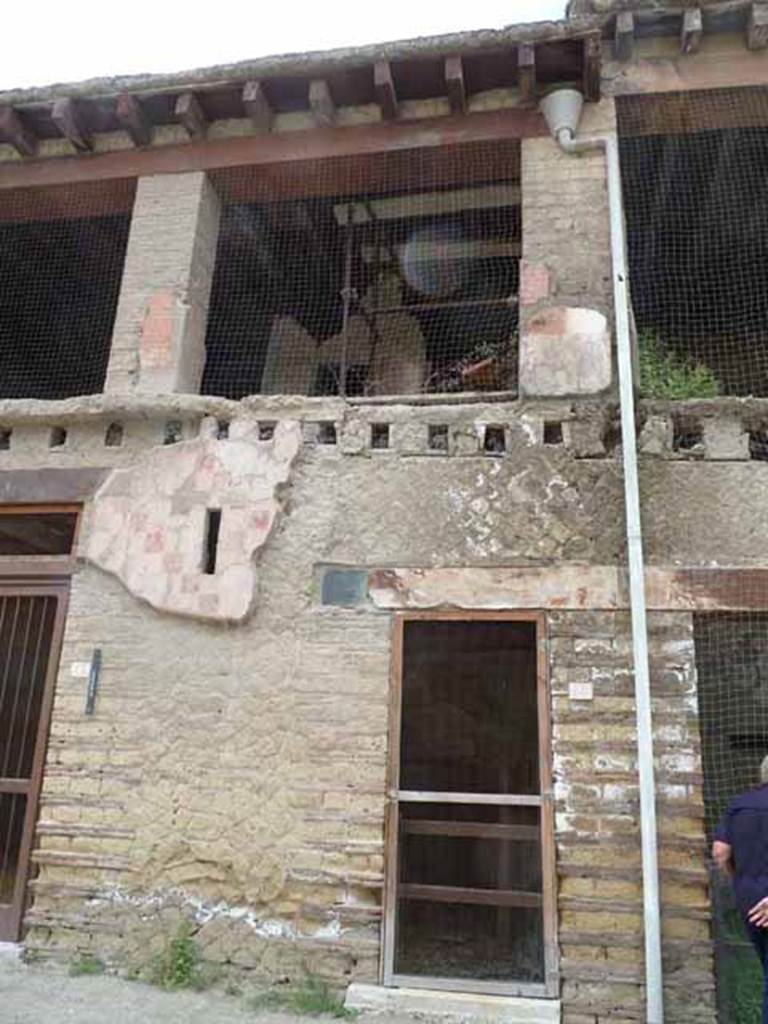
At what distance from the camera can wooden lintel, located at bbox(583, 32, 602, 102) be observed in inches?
240

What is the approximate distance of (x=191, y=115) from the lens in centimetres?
678

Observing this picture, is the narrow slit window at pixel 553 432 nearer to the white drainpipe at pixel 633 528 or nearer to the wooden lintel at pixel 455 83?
the white drainpipe at pixel 633 528

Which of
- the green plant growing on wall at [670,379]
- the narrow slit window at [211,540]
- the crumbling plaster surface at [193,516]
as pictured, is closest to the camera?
the crumbling plaster surface at [193,516]

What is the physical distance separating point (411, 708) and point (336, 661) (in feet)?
6.55

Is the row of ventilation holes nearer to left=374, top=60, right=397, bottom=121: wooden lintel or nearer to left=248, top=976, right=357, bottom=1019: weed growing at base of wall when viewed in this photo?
left=374, top=60, right=397, bottom=121: wooden lintel

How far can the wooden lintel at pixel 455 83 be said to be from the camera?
20.7 ft

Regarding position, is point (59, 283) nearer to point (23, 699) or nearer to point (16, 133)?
point (16, 133)

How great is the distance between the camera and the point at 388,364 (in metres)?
8.88

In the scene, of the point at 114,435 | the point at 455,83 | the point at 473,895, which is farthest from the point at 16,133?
the point at 473,895

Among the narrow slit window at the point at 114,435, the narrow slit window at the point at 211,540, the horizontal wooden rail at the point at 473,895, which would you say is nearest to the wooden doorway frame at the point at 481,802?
the horizontal wooden rail at the point at 473,895

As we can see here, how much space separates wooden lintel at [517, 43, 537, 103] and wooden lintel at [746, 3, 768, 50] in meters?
1.57

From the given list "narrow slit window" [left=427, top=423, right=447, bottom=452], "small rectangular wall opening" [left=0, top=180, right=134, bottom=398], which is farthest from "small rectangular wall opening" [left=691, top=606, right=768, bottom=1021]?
"small rectangular wall opening" [left=0, top=180, right=134, bottom=398]

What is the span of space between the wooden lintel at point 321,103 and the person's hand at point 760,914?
598 centimetres

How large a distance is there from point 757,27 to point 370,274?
155 inches
